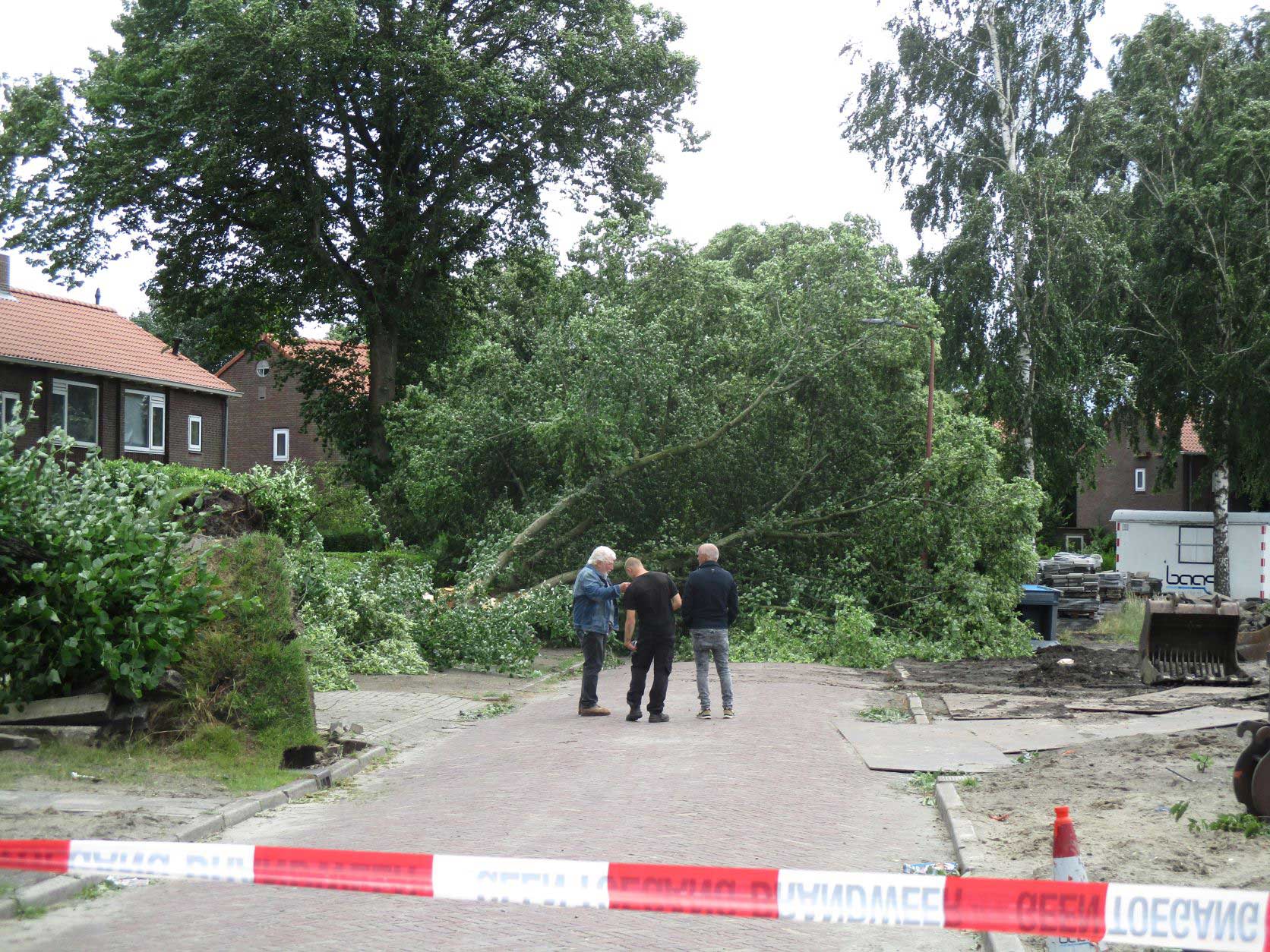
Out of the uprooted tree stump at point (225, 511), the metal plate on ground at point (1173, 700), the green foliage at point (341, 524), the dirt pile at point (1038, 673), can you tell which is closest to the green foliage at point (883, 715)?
the metal plate on ground at point (1173, 700)

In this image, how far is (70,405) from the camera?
120 feet

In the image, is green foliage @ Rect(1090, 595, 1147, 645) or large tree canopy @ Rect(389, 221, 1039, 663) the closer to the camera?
large tree canopy @ Rect(389, 221, 1039, 663)

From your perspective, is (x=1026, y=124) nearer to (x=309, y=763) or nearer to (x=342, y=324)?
(x=342, y=324)

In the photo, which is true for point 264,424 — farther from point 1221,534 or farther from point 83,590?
point 83,590

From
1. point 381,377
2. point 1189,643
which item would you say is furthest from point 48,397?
point 1189,643

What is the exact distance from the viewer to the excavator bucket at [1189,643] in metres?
16.2

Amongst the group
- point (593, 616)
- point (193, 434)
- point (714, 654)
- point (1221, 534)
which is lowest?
point (714, 654)

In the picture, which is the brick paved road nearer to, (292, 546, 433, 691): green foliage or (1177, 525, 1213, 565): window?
(292, 546, 433, 691): green foliage

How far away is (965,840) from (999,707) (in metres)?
7.71

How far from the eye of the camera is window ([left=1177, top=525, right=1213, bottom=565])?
134 ft

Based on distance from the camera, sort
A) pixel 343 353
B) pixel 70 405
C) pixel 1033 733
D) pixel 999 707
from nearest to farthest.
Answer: pixel 1033 733
pixel 999 707
pixel 343 353
pixel 70 405

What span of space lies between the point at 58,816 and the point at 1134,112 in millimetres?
36776

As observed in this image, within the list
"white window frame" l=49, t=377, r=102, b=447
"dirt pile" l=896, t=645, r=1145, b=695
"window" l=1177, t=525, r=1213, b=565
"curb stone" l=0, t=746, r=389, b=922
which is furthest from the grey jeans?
"window" l=1177, t=525, r=1213, b=565

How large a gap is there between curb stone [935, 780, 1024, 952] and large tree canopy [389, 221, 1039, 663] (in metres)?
13.2
